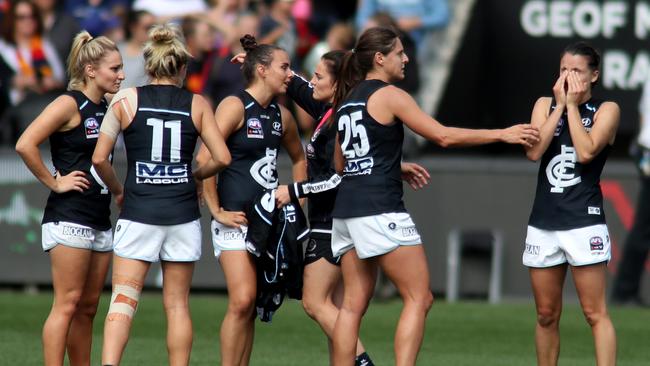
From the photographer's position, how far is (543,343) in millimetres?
8664

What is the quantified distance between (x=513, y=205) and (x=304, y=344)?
369cm

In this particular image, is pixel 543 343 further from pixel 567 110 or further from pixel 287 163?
pixel 287 163

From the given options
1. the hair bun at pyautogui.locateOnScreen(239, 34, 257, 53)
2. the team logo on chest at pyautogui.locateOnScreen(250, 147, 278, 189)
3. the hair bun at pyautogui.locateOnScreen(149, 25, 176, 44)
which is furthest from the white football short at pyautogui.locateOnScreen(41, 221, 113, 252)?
the hair bun at pyautogui.locateOnScreen(239, 34, 257, 53)

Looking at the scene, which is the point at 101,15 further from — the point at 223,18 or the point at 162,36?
the point at 162,36

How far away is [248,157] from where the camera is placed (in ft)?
29.5

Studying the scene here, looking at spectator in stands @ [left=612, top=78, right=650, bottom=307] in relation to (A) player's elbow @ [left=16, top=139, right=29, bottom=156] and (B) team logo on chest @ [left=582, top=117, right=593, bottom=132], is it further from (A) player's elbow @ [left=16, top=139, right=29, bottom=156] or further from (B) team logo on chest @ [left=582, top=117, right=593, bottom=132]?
(A) player's elbow @ [left=16, top=139, right=29, bottom=156]

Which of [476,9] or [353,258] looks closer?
[353,258]

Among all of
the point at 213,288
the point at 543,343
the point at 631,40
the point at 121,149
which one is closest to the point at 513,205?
the point at 631,40

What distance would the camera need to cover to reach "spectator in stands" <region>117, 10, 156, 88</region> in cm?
1482

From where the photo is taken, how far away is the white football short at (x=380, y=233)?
8.30 meters

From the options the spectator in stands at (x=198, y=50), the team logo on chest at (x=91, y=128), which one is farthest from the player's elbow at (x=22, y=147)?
the spectator in stands at (x=198, y=50)

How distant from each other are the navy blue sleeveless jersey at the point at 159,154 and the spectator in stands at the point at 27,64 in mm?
6935

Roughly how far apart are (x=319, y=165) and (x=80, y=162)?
1.61m

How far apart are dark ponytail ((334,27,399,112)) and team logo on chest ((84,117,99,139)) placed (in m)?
1.45
